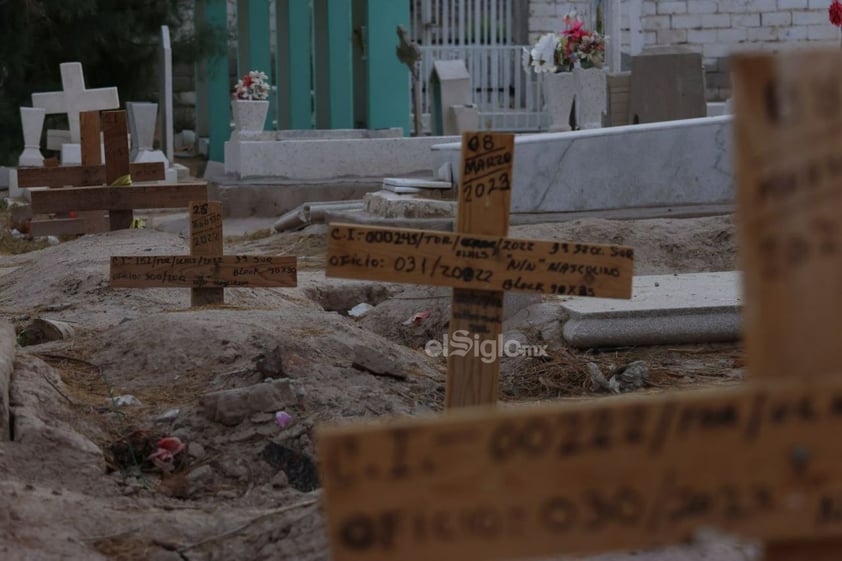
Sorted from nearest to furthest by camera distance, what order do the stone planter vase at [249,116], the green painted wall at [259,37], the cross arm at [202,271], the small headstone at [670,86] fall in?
the cross arm at [202,271]
the small headstone at [670,86]
the stone planter vase at [249,116]
the green painted wall at [259,37]

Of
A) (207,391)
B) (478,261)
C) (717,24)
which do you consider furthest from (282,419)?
(717,24)

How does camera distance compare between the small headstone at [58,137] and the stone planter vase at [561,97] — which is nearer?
the stone planter vase at [561,97]

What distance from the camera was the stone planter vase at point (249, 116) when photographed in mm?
14758

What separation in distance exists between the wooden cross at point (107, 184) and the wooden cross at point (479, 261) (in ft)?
18.0

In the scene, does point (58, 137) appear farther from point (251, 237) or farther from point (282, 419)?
point (282, 419)

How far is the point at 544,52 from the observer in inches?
526

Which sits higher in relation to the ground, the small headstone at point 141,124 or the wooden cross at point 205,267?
the small headstone at point 141,124

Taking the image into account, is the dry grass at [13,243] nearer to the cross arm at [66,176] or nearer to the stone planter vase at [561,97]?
the cross arm at [66,176]

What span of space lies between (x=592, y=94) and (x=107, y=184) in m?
5.66


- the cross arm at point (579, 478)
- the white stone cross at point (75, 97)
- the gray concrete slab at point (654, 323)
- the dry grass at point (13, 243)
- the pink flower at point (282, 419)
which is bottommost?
the dry grass at point (13, 243)

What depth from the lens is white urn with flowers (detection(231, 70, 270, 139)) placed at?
14766 millimetres

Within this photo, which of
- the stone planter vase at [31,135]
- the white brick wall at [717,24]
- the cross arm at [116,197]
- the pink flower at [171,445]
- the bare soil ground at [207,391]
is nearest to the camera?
the bare soil ground at [207,391]

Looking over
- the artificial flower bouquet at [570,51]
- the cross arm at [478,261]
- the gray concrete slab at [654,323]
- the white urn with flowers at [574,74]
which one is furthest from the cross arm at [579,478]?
the artificial flower bouquet at [570,51]

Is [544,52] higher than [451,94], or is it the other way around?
[544,52]
